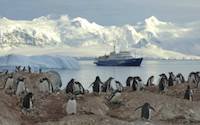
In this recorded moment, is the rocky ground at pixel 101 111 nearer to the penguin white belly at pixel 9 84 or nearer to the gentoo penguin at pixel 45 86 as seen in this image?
the gentoo penguin at pixel 45 86

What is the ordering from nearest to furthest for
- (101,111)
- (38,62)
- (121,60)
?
(101,111) < (38,62) < (121,60)

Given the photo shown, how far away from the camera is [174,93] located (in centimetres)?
2336

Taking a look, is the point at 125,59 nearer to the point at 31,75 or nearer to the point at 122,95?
the point at 31,75

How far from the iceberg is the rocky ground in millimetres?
44450

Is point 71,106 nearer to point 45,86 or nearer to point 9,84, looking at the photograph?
point 45,86

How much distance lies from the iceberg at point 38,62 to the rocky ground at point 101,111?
1750 inches

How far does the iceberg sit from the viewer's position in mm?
66438

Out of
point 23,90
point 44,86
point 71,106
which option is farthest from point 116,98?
point 44,86

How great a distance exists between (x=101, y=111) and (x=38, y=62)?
5613 cm

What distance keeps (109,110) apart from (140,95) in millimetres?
1653

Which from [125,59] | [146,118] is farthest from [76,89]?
[125,59]

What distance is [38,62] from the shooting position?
73.3 metres

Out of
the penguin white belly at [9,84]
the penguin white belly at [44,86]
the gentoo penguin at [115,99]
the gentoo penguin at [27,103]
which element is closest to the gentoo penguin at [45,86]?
the penguin white belly at [44,86]

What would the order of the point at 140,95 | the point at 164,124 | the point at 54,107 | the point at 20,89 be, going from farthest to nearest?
the point at 20,89 → the point at 140,95 → the point at 54,107 → the point at 164,124
